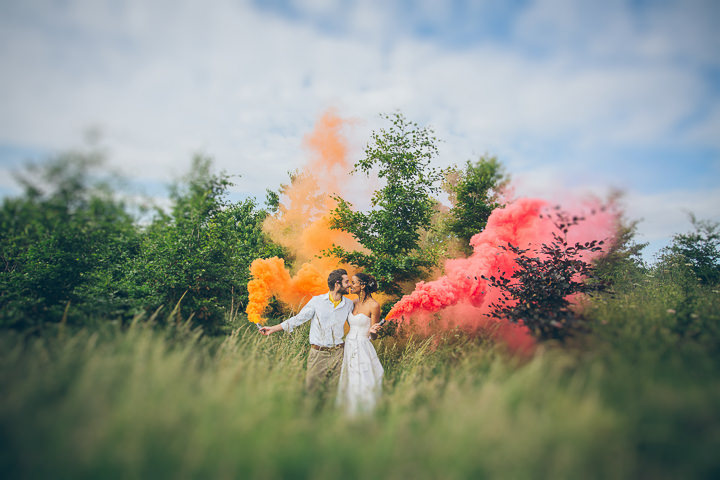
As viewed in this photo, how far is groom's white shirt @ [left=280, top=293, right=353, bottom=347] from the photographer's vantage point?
553 centimetres

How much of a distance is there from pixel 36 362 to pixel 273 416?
2208 millimetres

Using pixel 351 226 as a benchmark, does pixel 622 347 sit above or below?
below

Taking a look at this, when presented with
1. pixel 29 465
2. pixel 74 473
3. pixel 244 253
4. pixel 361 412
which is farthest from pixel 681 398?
pixel 244 253

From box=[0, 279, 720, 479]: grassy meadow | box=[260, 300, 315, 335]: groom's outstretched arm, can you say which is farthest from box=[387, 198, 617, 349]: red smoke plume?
box=[0, 279, 720, 479]: grassy meadow

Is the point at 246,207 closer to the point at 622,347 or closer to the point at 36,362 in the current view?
the point at 36,362

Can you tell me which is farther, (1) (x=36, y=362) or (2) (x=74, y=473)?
(1) (x=36, y=362)

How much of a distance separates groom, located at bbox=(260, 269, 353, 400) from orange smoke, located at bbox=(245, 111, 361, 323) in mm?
3135

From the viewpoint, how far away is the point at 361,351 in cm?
520

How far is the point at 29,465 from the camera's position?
1.91m

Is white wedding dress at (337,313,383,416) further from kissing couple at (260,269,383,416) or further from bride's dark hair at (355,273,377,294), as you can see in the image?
bride's dark hair at (355,273,377,294)

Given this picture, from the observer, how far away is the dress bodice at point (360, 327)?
5.39 m

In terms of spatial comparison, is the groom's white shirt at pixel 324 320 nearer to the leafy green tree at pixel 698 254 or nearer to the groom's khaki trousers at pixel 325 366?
the groom's khaki trousers at pixel 325 366

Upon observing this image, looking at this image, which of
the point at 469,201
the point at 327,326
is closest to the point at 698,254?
the point at 469,201

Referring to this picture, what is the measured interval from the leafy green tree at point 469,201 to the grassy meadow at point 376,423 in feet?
24.3
